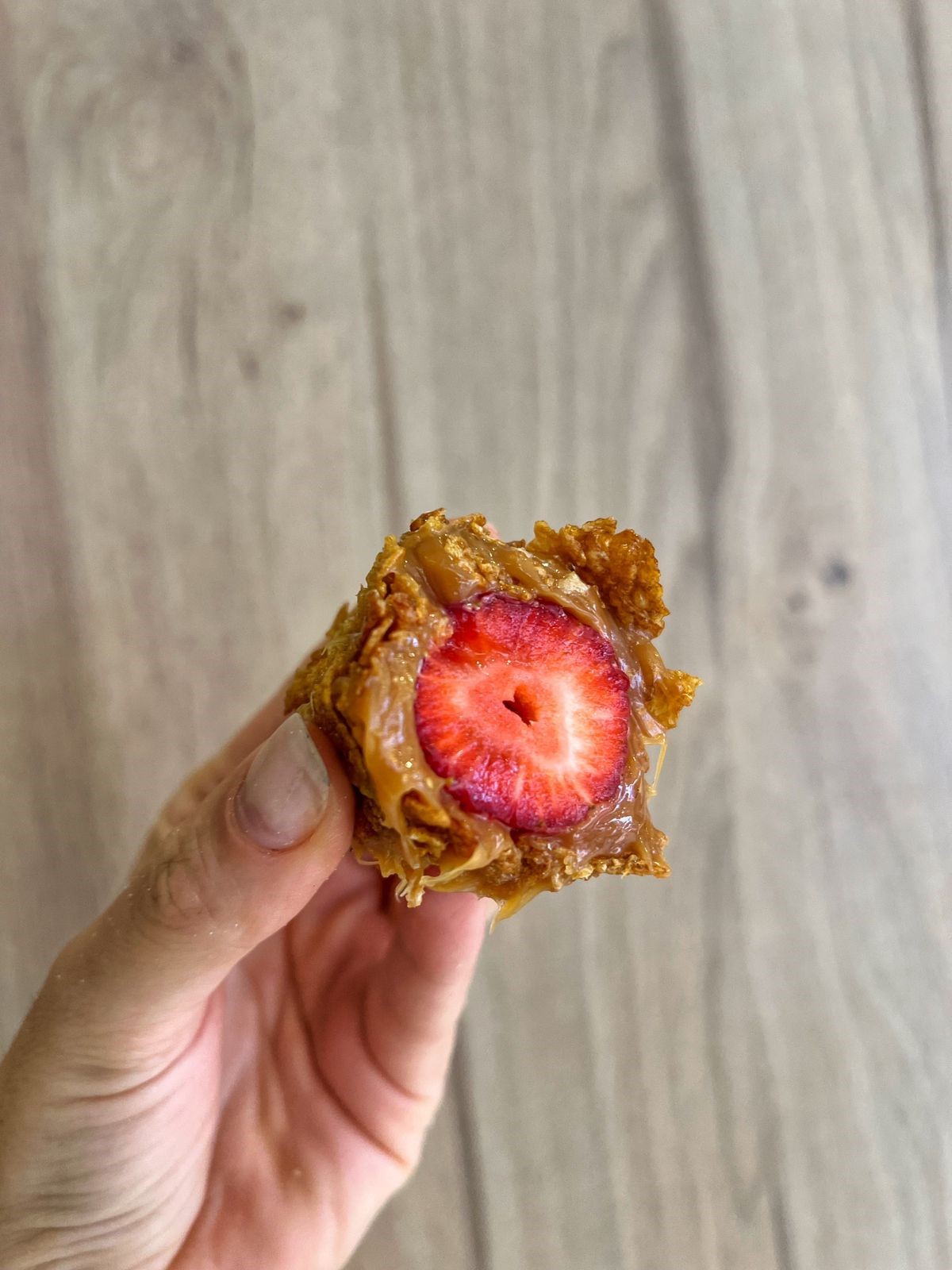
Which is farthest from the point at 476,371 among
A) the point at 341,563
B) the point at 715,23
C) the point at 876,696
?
the point at 876,696

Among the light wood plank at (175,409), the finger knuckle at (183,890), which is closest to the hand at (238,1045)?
the finger knuckle at (183,890)

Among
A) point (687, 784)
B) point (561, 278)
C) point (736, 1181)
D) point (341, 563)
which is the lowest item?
point (736, 1181)

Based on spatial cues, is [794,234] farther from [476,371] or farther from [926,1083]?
[926,1083]

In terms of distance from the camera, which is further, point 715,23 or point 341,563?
point 715,23

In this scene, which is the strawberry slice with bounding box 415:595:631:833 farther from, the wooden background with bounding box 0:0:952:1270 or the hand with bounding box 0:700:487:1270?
the wooden background with bounding box 0:0:952:1270

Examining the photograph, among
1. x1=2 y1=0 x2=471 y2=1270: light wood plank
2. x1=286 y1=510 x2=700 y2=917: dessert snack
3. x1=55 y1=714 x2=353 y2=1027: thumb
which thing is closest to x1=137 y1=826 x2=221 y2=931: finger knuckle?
x1=55 y1=714 x2=353 y2=1027: thumb

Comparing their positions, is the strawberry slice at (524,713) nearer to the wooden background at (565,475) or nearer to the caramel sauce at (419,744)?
the caramel sauce at (419,744)

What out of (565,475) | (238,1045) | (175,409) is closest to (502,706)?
(238,1045)
